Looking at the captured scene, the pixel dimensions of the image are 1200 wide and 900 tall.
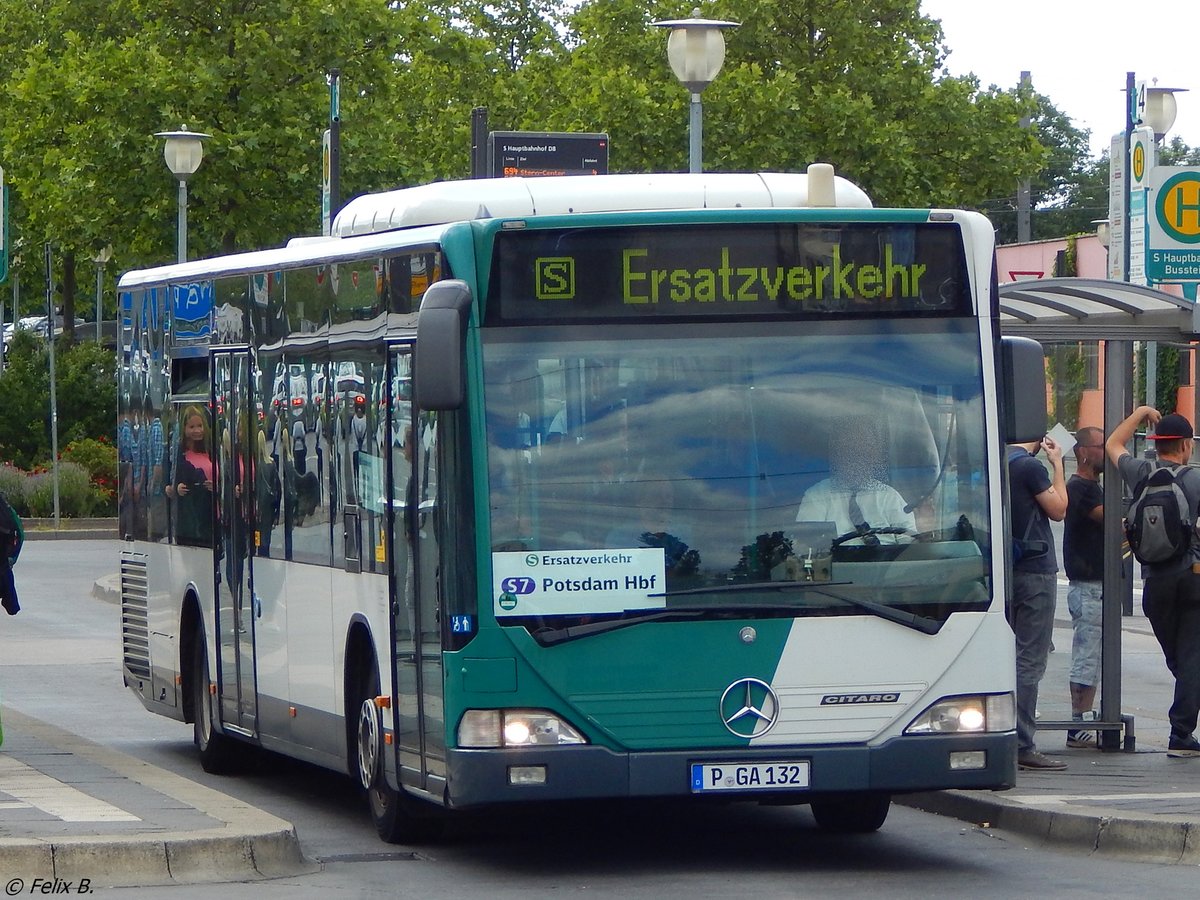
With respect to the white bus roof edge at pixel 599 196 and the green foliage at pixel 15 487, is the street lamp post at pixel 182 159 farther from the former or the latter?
the white bus roof edge at pixel 599 196

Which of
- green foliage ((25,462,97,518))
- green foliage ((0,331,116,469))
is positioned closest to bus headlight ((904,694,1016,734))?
green foliage ((25,462,97,518))

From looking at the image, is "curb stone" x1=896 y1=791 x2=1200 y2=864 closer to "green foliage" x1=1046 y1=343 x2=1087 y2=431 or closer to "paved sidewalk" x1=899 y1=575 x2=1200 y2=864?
"paved sidewalk" x1=899 y1=575 x2=1200 y2=864

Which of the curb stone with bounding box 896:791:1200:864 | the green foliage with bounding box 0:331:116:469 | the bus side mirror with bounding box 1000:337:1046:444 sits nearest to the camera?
the bus side mirror with bounding box 1000:337:1046:444

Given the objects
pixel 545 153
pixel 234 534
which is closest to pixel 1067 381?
pixel 234 534

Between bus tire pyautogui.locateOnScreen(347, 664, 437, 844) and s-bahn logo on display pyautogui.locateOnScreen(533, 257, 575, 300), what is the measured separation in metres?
1.97

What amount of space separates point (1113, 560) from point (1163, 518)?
0.69m

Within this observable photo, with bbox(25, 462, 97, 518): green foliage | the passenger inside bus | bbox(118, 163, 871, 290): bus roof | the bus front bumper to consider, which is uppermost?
bbox(118, 163, 871, 290): bus roof

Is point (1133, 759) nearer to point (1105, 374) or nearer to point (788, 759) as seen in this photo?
point (1105, 374)

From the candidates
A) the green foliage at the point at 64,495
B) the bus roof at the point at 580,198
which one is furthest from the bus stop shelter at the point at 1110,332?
the green foliage at the point at 64,495

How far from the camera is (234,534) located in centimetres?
1292

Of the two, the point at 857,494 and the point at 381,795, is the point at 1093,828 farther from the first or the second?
the point at 381,795

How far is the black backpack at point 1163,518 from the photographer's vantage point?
1267 centimetres

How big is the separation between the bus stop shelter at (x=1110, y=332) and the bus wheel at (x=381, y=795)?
3948 mm

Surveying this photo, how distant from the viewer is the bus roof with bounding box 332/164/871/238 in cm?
1031
